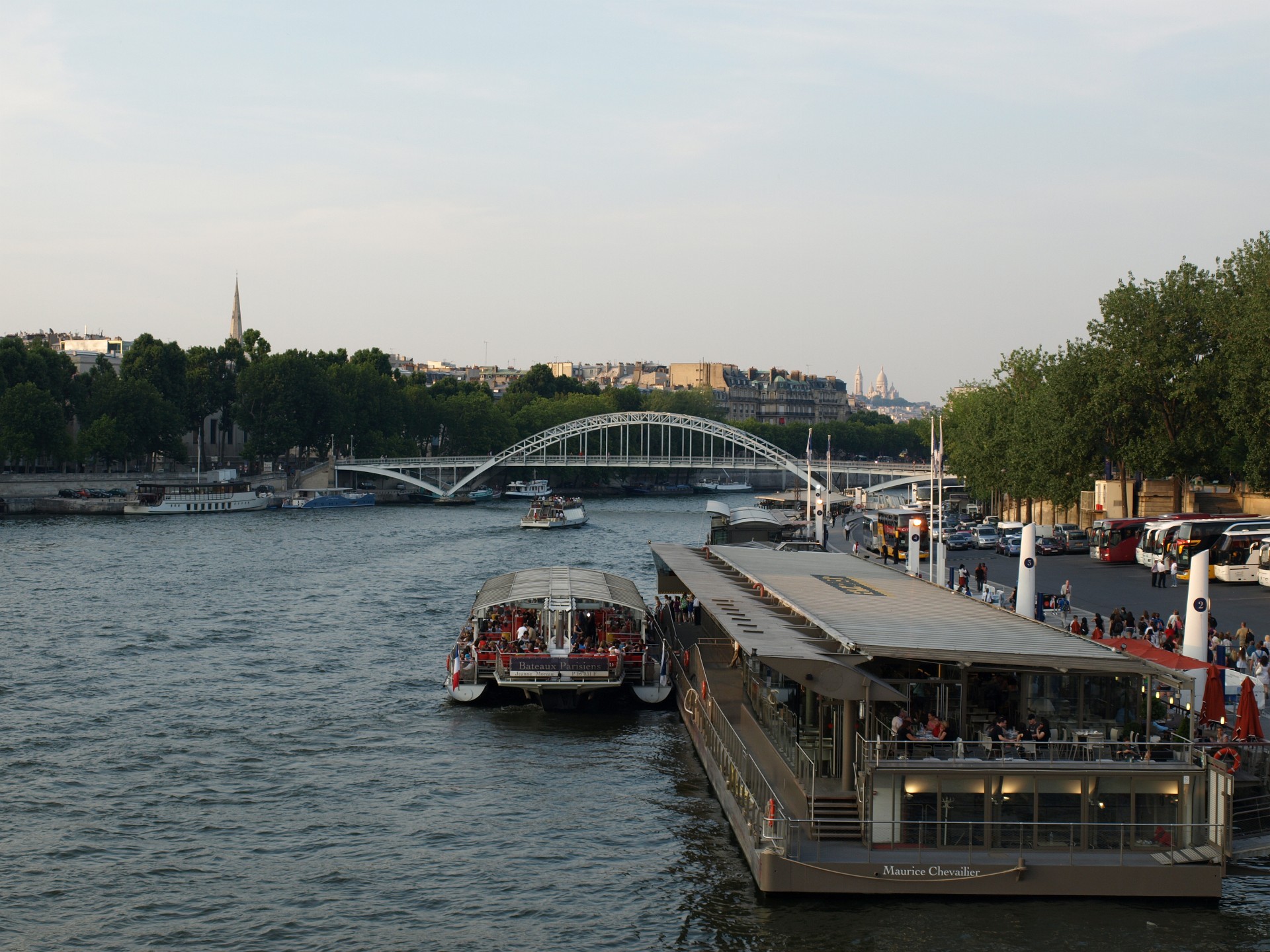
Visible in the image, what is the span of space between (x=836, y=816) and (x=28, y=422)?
8335 cm

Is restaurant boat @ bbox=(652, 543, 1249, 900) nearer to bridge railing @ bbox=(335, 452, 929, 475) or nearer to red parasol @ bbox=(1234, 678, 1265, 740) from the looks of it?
red parasol @ bbox=(1234, 678, 1265, 740)

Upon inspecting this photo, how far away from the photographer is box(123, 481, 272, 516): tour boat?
89.4 meters

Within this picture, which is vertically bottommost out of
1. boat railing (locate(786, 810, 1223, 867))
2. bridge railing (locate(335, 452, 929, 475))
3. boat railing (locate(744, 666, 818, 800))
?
boat railing (locate(786, 810, 1223, 867))

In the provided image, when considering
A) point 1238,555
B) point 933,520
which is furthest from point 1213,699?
point 1238,555

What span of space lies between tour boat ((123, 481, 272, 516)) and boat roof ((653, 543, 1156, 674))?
66239mm

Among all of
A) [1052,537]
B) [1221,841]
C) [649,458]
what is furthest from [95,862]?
[649,458]

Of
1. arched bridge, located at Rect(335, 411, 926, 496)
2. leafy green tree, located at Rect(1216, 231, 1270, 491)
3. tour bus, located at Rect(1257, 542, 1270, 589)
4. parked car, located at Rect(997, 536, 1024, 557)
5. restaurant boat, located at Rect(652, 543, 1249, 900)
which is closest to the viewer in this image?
restaurant boat, located at Rect(652, 543, 1249, 900)

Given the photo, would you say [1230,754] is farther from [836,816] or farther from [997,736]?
[836,816]

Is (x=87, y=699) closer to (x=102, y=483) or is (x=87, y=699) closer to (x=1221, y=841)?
(x=1221, y=841)

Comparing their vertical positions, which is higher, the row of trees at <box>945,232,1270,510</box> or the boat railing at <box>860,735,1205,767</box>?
the row of trees at <box>945,232,1270,510</box>

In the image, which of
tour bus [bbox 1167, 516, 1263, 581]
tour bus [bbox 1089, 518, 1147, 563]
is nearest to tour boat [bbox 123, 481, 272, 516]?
tour bus [bbox 1089, 518, 1147, 563]

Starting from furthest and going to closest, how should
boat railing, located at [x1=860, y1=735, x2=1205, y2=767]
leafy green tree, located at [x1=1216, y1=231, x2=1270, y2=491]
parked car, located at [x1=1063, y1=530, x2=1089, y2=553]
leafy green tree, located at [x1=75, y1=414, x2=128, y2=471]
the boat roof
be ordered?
leafy green tree, located at [x1=75, y1=414, x2=128, y2=471] < parked car, located at [x1=1063, y1=530, x2=1089, y2=553] < leafy green tree, located at [x1=1216, y1=231, x2=1270, y2=491] < the boat roof < boat railing, located at [x1=860, y1=735, x2=1205, y2=767]

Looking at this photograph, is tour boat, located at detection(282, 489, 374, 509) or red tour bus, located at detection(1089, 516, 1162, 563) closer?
red tour bus, located at detection(1089, 516, 1162, 563)

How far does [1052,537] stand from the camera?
52.3 m
